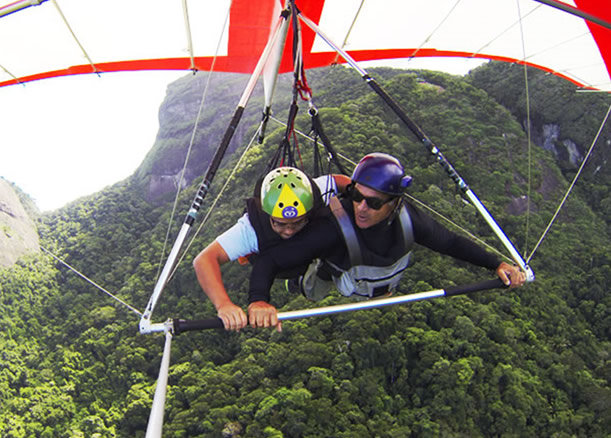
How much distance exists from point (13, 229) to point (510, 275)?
59.4 metres

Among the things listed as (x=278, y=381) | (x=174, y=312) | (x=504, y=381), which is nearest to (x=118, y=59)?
(x=278, y=381)

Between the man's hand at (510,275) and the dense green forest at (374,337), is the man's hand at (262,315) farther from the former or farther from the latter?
the dense green forest at (374,337)

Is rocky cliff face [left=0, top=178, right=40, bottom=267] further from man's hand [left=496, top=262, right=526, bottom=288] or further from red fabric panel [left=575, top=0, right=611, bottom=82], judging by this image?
man's hand [left=496, top=262, right=526, bottom=288]

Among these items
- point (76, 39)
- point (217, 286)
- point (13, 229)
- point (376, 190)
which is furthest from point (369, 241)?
point (13, 229)

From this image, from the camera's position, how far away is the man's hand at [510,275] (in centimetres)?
259

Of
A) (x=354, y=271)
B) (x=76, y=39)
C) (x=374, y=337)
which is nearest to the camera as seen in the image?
(x=354, y=271)

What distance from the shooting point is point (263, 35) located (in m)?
7.10

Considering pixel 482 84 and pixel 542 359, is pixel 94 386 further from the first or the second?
pixel 482 84

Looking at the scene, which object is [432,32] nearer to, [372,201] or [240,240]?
[372,201]

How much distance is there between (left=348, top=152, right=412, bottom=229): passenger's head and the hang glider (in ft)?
13.0

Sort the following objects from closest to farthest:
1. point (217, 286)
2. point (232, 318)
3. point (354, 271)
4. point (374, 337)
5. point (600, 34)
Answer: point (232, 318)
point (217, 286)
point (354, 271)
point (600, 34)
point (374, 337)

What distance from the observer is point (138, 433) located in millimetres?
30734

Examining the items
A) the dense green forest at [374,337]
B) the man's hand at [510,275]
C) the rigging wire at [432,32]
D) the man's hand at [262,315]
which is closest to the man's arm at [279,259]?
the man's hand at [262,315]

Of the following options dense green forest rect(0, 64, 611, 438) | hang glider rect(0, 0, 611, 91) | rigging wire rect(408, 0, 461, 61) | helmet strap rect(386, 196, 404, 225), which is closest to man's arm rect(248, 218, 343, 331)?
helmet strap rect(386, 196, 404, 225)
